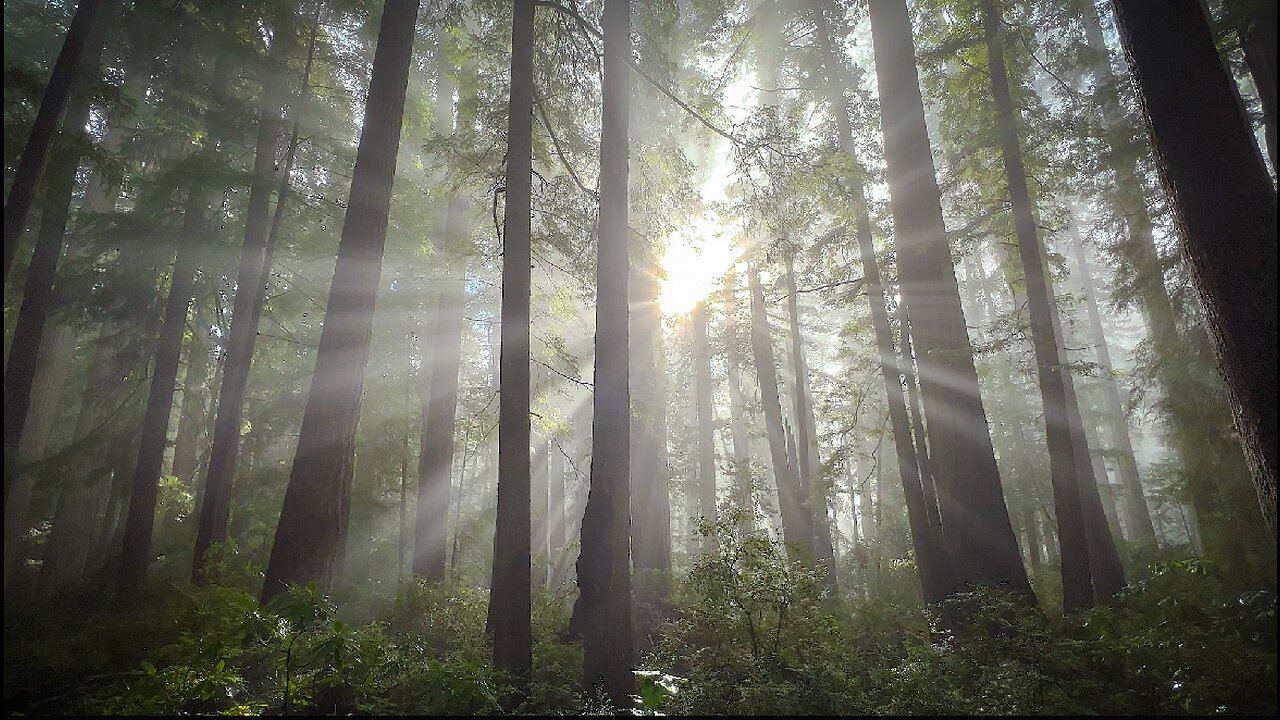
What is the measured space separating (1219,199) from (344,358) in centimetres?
856

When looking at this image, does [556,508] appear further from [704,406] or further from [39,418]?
[39,418]

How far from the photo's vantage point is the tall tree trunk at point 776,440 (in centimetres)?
1625

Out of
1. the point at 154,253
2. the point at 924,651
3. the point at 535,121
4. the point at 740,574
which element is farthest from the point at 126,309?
the point at 924,651

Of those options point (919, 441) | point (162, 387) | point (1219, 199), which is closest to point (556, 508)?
point (919, 441)

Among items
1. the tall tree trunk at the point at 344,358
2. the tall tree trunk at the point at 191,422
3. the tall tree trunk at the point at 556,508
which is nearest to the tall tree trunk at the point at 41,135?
the tall tree trunk at the point at 344,358

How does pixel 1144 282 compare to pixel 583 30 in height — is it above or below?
below

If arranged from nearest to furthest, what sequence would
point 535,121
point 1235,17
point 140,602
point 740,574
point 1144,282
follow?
point 1235,17 → point 740,574 → point 140,602 → point 535,121 → point 1144,282

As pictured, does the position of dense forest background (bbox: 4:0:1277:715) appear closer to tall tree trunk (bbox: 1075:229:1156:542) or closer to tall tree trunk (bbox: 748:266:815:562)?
tall tree trunk (bbox: 748:266:815:562)

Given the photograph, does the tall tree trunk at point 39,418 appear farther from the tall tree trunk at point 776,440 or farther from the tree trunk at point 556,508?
the tree trunk at point 556,508

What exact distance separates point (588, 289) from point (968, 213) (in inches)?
352

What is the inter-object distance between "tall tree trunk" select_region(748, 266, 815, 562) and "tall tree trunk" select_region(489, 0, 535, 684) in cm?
1024

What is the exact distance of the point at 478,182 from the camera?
1059 cm

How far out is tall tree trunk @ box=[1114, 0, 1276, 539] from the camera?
404cm

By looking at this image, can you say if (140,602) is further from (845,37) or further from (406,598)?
(845,37)
